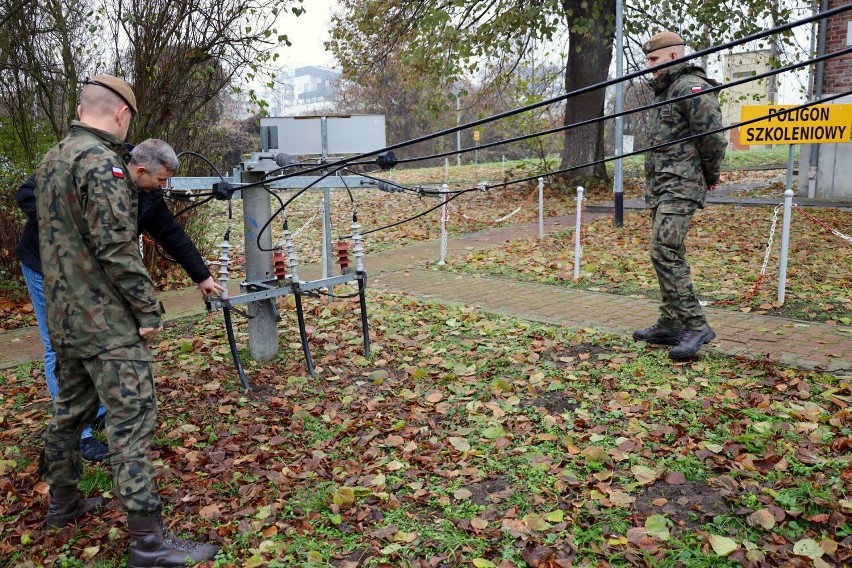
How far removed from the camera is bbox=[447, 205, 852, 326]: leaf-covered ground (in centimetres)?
741

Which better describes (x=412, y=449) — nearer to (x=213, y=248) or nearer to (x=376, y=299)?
(x=376, y=299)

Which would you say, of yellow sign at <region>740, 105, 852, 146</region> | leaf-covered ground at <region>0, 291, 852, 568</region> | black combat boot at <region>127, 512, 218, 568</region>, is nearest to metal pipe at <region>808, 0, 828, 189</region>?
yellow sign at <region>740, 105, 852, 146</region>

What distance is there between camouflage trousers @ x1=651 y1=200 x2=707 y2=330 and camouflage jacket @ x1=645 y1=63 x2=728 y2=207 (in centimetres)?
10

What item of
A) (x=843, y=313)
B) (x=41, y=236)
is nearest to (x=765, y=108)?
(x=843, y=313)

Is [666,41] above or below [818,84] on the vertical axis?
below

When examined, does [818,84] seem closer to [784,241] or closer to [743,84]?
Answer: [743,84]

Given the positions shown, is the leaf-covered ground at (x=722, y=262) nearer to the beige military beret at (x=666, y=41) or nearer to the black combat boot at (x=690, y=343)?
the black combat boot at (x=690, y=343)

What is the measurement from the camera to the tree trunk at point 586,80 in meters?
16.5

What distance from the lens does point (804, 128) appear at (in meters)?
10.3

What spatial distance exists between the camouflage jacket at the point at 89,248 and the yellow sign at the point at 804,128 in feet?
29.2

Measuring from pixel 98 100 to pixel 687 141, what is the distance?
4070 mm

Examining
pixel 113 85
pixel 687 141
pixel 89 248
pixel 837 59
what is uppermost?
pixel 837 59

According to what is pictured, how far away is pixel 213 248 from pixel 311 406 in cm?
703

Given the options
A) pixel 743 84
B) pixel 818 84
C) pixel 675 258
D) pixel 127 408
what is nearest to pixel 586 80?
pixel 818 84
